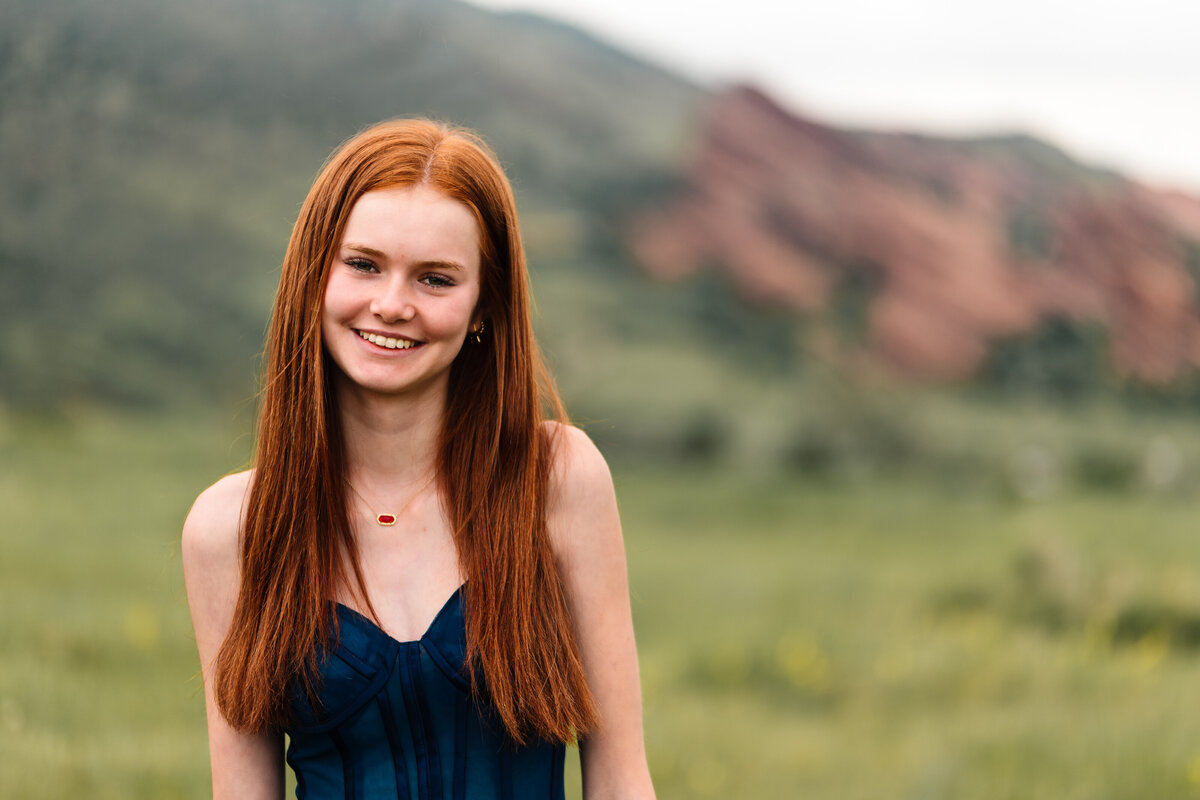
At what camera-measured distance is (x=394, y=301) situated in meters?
2.05

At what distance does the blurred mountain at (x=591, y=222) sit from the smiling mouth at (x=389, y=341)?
399 centimetres

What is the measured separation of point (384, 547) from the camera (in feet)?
7.25

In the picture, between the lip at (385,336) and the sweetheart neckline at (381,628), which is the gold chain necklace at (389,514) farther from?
the lip at (385,336)

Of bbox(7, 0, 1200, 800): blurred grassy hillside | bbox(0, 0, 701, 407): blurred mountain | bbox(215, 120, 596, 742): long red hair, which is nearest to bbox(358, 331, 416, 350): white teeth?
bbox(215, 120, 596, 742): long red hair

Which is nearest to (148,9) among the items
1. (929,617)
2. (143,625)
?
(143,625)

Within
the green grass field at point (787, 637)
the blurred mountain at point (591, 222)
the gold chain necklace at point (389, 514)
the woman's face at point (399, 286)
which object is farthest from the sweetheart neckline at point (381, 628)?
the blurred mountain at point (591, 222)

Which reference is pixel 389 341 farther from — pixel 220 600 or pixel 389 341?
pixel 220 600

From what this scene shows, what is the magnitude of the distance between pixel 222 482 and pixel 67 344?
5.41m

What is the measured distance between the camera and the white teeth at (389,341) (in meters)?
2.11

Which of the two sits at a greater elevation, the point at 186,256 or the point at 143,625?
the point at 186,256

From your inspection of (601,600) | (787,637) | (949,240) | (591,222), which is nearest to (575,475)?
(601,600)

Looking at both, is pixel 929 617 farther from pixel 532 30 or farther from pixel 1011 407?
pixel 532 30

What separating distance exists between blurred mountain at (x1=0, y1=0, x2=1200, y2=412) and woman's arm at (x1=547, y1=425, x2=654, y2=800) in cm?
414

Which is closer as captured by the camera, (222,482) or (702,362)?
(222,482)
